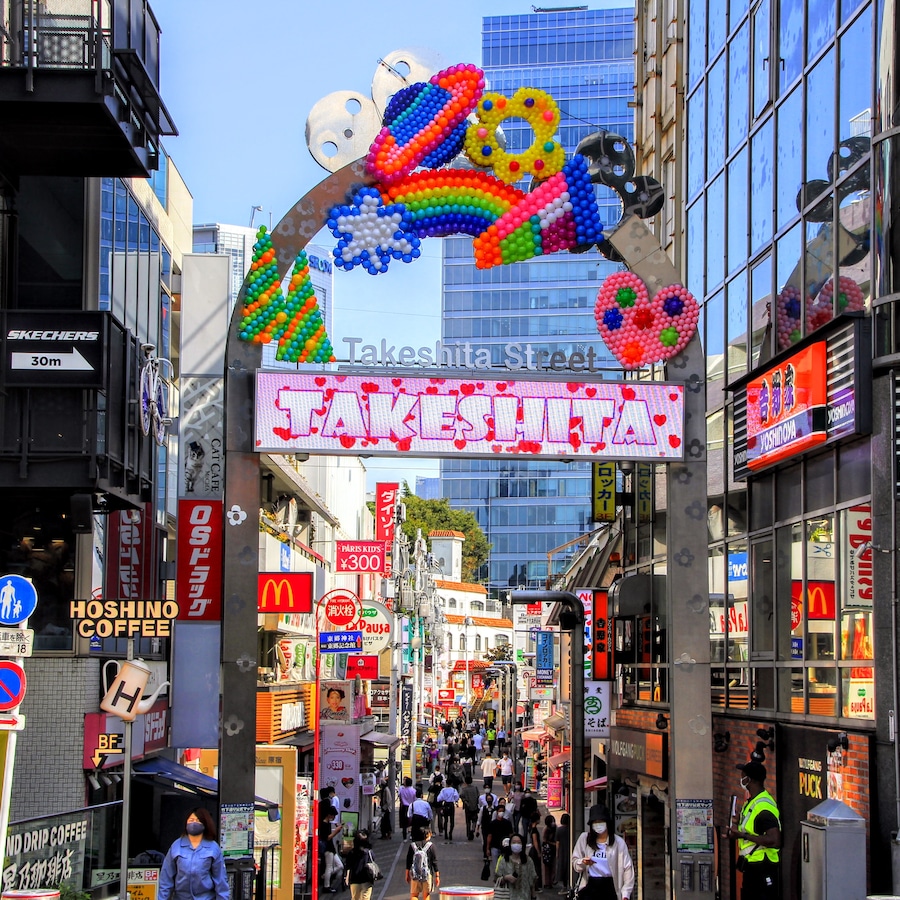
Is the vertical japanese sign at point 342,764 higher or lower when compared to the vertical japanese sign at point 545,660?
lower

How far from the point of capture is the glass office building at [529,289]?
13600 cm

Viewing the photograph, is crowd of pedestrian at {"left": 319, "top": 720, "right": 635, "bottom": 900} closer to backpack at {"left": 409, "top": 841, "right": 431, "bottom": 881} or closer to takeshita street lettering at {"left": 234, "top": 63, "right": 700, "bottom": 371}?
backpack at {"left": 409, "top": 841, "right": 431, "bottom": 881}

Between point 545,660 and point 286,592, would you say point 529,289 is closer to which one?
point 545,660

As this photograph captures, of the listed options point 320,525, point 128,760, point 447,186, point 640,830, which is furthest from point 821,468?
point 320,525

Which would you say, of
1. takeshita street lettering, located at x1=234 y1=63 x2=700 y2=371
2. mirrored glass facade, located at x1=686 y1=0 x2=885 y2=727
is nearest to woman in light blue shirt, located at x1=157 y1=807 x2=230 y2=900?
takeshita street lettering, located at x1=234 y1=63 x2=700 y2=371

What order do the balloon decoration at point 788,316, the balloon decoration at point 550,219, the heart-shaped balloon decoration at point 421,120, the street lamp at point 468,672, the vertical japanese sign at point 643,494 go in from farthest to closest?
the street lamp at point 468,672 < the vertical japanese sign at point 643,494 < the balloon decoration at point 788,316 < the balloon decoration at point 550,219 < the heart-shaped balloon decoration at point 421,120

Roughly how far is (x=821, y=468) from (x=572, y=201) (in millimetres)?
4289

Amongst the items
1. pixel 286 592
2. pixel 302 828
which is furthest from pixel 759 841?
pixel 286 592

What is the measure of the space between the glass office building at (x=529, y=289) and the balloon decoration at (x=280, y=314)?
11375 cm

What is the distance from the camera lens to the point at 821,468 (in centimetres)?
1675

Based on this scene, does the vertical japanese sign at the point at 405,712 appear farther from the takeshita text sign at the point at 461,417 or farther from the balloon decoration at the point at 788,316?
the takeshita text sign at the point at 461,417

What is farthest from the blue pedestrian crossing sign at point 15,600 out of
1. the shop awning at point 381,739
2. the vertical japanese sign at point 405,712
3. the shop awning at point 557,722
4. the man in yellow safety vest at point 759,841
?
the vertical japanese sign at point 405,712

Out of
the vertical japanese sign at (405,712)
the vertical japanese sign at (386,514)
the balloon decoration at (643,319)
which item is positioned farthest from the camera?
the vertical japanese sign at (405,712)

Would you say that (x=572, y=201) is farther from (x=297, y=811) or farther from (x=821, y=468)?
(x=297, y=811)
